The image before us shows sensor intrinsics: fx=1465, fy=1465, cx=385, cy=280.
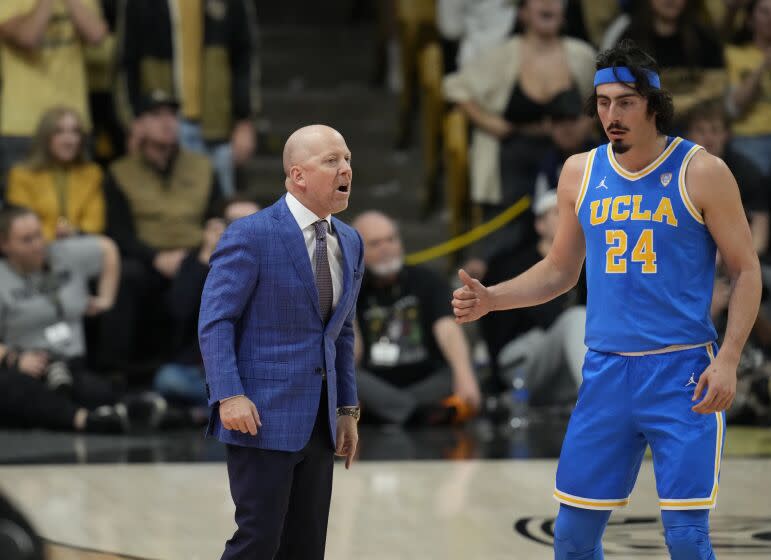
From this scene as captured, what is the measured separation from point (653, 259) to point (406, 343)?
3902mm

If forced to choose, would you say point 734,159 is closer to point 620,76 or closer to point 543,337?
point 543,337

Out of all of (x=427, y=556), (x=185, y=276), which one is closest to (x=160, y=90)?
(x=185, y=276)

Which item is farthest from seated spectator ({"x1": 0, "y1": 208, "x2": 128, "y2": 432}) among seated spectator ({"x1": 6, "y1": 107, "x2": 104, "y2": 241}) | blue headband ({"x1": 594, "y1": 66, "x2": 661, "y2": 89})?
blue headband ({"x1": 594, "y1": 66, "x2": 661, "y2": 89})

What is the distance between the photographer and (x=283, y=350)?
11.7ft

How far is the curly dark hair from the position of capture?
3566mm

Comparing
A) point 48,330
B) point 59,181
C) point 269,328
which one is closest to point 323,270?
point 269,328

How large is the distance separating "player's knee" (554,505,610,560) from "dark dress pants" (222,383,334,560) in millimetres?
592

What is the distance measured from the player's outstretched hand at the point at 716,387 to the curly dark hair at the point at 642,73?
618mm

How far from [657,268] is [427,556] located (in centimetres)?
162

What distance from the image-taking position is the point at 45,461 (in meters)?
6.34

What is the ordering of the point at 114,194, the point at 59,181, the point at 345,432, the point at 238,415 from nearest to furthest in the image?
1. the point at 238,415
2. the point at 345,432
3. the point at 59,181
4. the point at 114,194

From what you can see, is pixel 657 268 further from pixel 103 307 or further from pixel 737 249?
pixel 103 307

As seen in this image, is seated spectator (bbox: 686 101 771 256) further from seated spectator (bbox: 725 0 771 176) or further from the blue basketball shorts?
the blue basketball shorts

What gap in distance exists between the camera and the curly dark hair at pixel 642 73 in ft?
11.7
